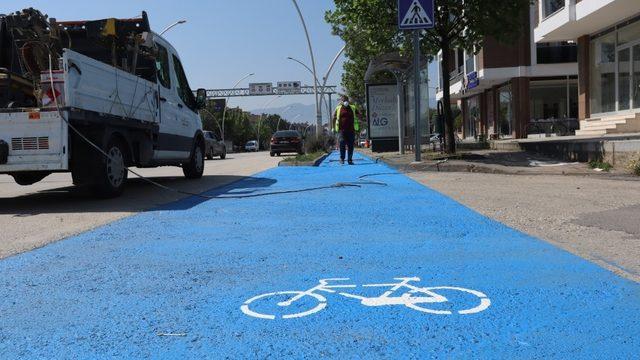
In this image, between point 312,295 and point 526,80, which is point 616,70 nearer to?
point 526,80

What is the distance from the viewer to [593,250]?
4.96 m

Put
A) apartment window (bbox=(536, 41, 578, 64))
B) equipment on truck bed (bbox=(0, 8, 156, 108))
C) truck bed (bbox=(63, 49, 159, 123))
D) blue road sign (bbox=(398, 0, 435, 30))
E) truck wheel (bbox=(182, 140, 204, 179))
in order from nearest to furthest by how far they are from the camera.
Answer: truck bed (bbox=(63, 49, 159, 123))
equipment on truck bed (bbox=(0, 8, 156, 108))
blue road sign (bbox=(398, 0, 435, 30))
truck wheel (bbox=(182, 140, 204, 179))
apartment window (bbox=(536, 41, 578, 64))

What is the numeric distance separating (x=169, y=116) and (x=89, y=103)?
3.18m

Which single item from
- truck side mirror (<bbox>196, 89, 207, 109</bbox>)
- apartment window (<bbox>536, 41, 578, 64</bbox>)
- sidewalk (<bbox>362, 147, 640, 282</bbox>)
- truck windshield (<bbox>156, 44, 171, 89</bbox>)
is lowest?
Answer: sidewalk (<bbox>362, 147, 640, 282</bbox>)

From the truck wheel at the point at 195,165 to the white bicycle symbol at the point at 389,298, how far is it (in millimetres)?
9514

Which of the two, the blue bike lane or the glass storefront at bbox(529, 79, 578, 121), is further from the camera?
the glass storefront at bbox(529, 79, 578, 121)

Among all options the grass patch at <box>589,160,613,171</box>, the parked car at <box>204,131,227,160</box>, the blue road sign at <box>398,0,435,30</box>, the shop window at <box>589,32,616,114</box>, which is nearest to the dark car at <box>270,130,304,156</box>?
the parked car at <box>204,131,227,160</box>

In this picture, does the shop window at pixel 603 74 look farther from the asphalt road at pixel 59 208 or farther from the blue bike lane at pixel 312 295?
the blue bike lane at pixel 312 295

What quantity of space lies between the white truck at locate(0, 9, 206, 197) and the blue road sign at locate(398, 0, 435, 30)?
512 centimetres

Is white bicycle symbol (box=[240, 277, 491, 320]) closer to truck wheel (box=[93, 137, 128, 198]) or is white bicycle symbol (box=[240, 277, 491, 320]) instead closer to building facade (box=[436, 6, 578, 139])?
truck wheel (box=[93, 137, 128, 198])

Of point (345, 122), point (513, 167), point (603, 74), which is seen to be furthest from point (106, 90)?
point (603, 74)

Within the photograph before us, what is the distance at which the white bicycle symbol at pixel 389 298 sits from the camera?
344 centimetres

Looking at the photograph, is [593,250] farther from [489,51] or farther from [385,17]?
[489,51]

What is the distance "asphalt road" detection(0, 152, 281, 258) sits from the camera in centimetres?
605
